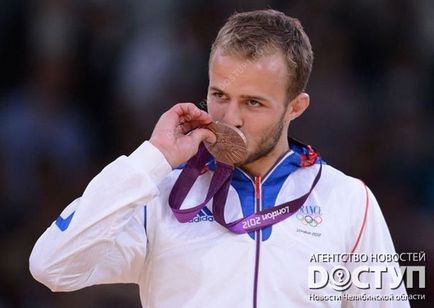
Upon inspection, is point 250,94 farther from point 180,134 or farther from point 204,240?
point 204,240

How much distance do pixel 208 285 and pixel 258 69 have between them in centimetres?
80

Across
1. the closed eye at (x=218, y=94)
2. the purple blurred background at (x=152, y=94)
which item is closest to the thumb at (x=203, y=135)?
the closed eye at (x=218, y=94)

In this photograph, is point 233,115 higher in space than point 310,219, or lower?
higher

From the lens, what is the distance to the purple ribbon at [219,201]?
357 cm

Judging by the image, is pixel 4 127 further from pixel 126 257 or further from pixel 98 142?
pixel 126 257

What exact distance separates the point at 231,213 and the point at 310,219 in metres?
0.30

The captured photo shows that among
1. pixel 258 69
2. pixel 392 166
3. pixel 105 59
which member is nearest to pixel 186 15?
pixel 105 59

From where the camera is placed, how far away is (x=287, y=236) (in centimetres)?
360

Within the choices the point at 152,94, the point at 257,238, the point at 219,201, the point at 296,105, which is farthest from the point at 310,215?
the point at 152,94

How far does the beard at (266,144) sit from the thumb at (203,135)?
0.17 meters

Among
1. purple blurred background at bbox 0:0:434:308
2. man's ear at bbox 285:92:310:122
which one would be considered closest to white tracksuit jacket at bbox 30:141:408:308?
man's ear at bbox 285:92:310:122

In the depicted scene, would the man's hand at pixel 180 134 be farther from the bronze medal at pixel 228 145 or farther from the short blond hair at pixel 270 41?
the short blond hair at pixel 270 41

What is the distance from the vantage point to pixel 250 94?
3553 millimetres

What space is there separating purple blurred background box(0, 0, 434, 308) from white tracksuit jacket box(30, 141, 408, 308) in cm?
225
